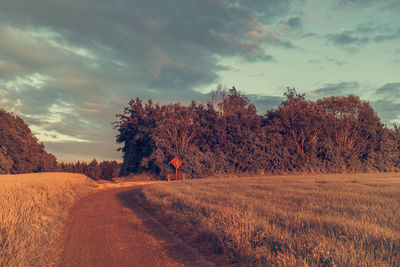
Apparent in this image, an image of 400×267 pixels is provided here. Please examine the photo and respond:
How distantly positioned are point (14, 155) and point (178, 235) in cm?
4852

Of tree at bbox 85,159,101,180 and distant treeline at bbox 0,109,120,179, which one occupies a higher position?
distant treeline at bbox 0,109,120,179

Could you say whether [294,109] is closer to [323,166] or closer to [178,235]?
[323,166]

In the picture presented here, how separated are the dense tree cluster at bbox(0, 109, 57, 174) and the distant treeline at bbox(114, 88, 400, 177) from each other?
22984 mm

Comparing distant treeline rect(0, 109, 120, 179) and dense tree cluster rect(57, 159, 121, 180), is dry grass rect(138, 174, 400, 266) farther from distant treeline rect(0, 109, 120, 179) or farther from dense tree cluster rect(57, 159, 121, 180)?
dense tree cluster rect(57, 159, 121, 180)

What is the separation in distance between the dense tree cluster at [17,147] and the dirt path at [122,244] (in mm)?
43693

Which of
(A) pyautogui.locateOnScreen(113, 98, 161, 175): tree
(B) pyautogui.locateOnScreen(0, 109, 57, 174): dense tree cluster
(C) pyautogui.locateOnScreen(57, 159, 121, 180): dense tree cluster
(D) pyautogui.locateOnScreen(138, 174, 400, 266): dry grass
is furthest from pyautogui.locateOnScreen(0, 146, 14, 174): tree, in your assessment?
(D) pyautogui.locateOnScreen(138, 174, 400, 266): dry grass

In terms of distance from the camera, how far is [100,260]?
5.27 metres

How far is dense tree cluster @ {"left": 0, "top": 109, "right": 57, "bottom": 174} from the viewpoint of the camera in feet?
142

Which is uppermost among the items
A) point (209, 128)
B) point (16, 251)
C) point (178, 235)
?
point (209, 128)

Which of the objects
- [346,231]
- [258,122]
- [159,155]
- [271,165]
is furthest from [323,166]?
[346,231]

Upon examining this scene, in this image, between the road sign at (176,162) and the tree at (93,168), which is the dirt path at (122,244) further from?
the tree at (93,168)

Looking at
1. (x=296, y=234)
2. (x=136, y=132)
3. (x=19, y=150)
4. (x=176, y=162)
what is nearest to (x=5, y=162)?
(x=19, y=150)

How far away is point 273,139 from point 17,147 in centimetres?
4302

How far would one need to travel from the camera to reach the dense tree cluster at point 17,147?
4338 cm
